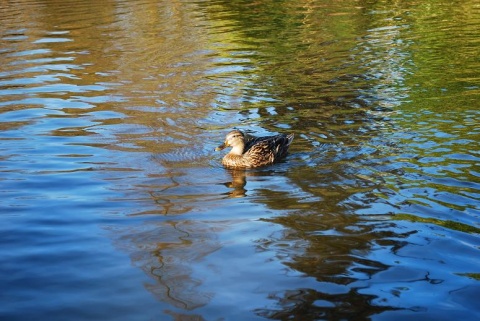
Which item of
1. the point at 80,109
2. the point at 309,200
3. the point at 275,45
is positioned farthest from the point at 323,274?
the point at 275,45

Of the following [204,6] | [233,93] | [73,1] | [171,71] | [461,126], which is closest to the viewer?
[461,126]

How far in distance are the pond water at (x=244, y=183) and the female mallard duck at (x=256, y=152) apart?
21 cm

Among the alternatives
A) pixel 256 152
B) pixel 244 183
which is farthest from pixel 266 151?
pixel 244 183

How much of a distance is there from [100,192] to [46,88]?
6983mm

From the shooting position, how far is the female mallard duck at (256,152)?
34.6 feet

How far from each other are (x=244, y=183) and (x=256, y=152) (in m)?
0.80

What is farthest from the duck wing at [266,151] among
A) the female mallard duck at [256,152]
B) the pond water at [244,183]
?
the pond water at [244,183]

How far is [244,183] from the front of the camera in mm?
9977

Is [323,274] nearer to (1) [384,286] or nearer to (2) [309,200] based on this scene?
(1) [384,286]

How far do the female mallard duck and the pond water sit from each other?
0.70 feet

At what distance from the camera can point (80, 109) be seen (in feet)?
45.4

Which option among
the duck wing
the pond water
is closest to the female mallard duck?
the duck wing

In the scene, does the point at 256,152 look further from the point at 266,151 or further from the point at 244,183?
the point at 244,183

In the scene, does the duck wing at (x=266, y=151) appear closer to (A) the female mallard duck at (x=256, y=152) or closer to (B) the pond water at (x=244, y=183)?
(A) the female mallard duck at (x=256, y=152)
